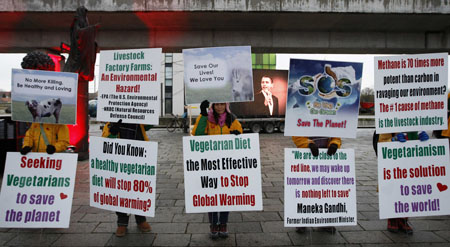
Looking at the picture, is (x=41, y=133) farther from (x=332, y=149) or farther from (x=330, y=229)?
(x=330, y=229)

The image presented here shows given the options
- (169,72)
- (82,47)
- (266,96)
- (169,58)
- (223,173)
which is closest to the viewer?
(223,173)

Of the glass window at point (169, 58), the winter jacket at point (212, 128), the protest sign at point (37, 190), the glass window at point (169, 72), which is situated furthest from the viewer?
the glass window at point (169, 72)

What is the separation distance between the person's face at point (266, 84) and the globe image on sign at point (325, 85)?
15.4 metres

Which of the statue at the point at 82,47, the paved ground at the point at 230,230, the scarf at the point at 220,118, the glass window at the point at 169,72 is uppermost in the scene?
the glass window at the point at 169,72

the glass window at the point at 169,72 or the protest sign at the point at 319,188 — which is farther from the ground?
the glass window at the point at 169,72

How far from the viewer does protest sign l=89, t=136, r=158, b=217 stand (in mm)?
3572

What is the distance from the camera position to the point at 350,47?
12.2 m

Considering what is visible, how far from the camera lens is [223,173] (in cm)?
352

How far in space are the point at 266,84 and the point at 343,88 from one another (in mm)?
15616

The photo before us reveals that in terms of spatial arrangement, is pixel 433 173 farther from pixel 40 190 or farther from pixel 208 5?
pixel 208 5

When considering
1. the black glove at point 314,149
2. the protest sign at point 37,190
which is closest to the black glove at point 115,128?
the protest sign at point 37,190

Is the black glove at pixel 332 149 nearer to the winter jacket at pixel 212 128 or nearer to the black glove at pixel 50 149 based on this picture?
the winter jacket at pixel 212 128

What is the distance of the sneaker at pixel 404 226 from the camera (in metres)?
3.74

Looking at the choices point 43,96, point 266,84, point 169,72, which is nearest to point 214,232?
point 43,96
